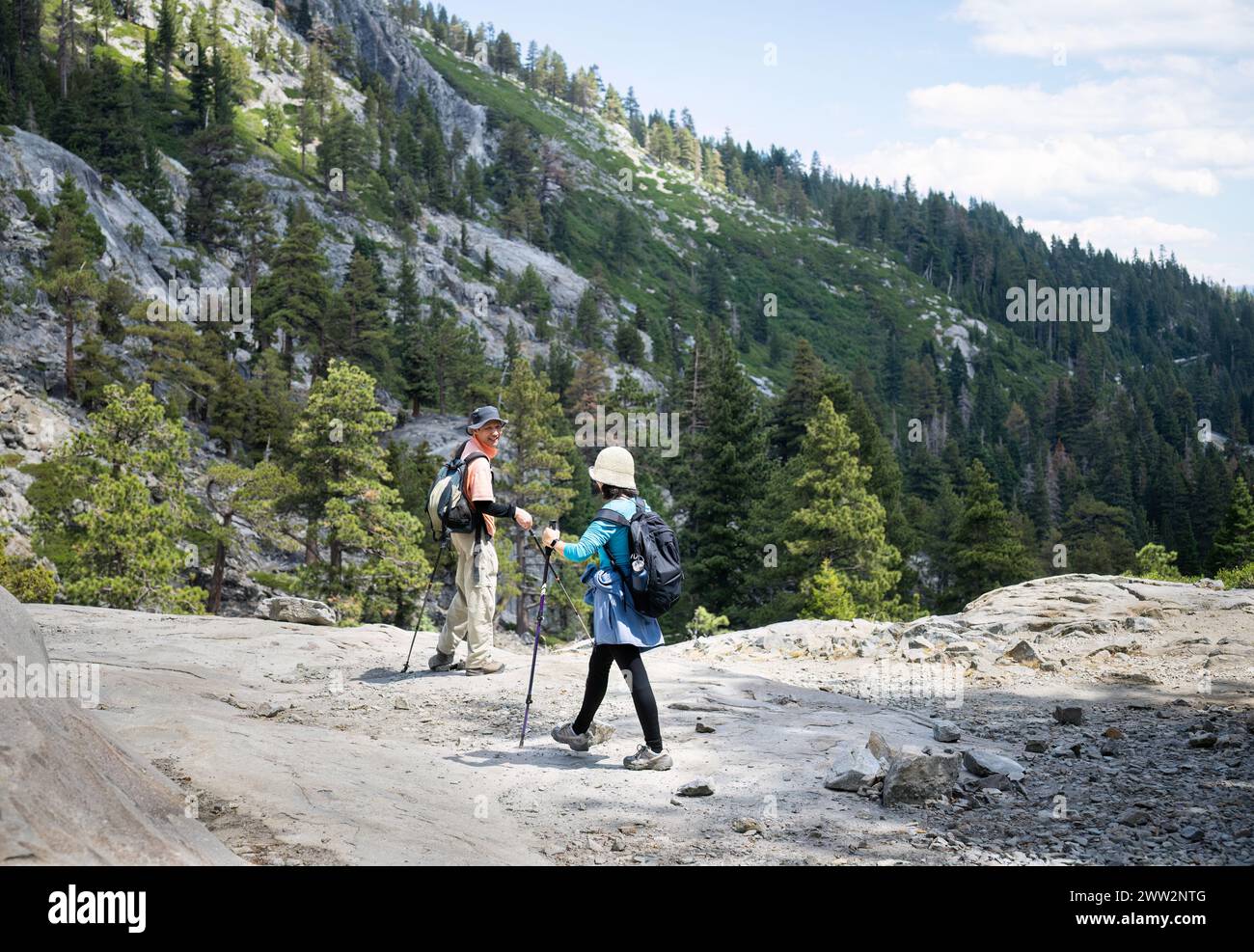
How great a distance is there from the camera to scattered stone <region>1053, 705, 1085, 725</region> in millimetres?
9133

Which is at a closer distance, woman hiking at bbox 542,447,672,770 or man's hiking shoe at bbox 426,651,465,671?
woman hiking at bbox 542,447,672,770

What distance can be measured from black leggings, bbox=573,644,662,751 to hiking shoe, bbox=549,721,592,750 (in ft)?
1.08

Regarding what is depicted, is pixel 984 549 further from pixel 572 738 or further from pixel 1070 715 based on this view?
pixel 572 738

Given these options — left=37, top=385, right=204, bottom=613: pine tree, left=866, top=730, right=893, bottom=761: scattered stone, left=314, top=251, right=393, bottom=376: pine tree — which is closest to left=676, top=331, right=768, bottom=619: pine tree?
left=37, top=385, right=204, bottom=613: pine tree

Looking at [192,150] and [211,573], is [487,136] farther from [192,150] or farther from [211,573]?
[211,573]

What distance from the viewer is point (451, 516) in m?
9.48

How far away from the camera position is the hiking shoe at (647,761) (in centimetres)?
700

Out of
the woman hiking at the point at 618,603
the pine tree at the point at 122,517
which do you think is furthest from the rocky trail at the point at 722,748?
the pine tree at the point at 122,517

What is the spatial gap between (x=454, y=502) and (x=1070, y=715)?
6.65 metres

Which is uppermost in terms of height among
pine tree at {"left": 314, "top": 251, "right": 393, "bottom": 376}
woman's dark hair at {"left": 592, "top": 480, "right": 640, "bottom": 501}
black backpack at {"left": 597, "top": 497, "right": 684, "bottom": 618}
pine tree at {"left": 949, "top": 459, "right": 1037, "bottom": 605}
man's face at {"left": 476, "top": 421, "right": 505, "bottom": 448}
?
pine tree at {"left": 314, "top": 251, "right": 393, "bottom": 376}

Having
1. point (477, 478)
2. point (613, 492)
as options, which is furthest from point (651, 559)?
point (477, 478)

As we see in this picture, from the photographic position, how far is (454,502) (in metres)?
9.48

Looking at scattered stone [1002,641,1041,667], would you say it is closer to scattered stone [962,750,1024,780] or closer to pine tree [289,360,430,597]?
scattered stone [962,750,1024,780]

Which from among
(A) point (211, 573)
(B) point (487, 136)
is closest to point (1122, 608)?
(A) point (211, 573)
